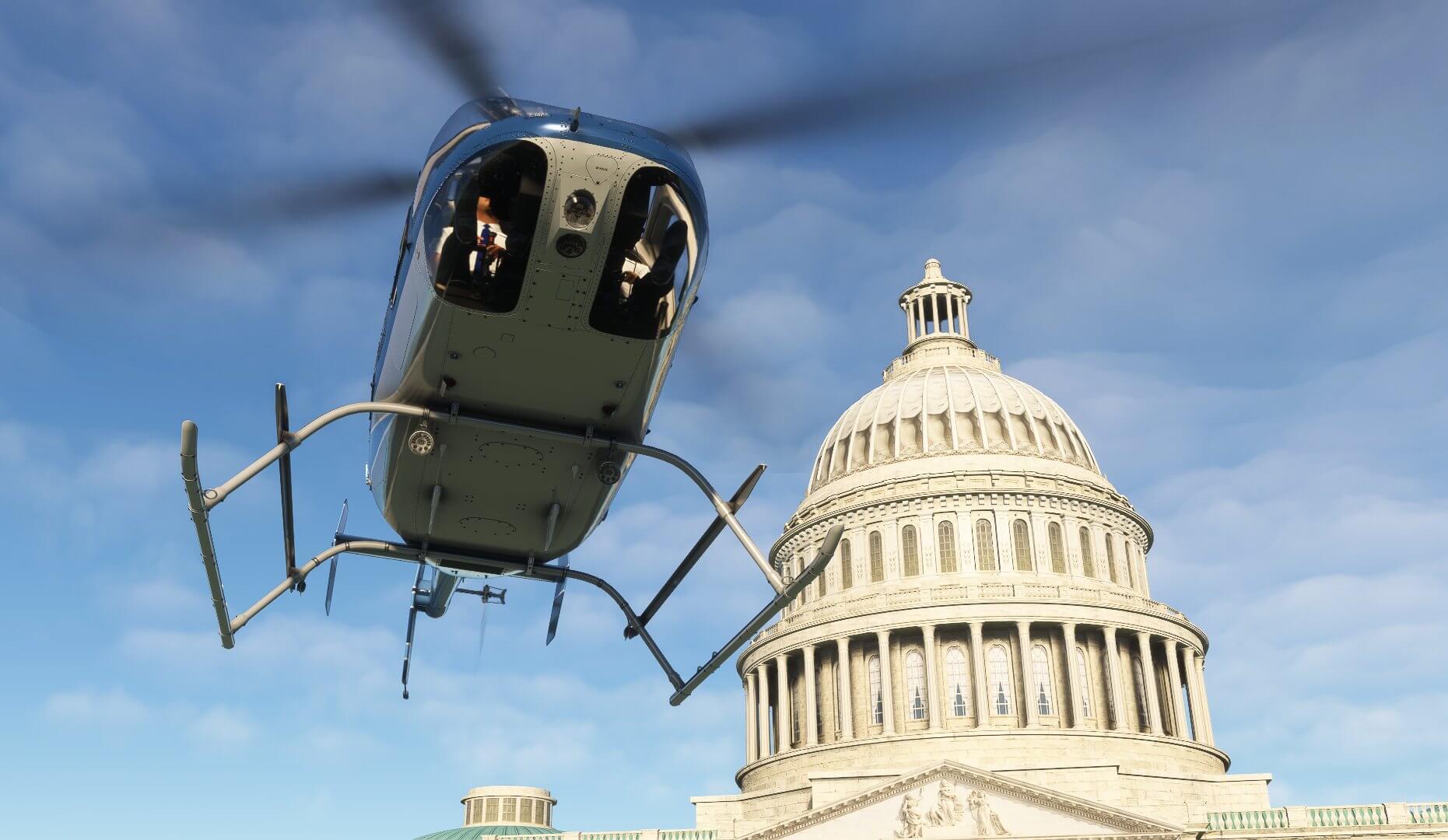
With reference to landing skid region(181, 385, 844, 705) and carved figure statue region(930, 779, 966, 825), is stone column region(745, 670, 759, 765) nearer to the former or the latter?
carved figure statue region(930, 779, 966, 825)

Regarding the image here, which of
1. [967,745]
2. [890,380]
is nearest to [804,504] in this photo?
[890,380]

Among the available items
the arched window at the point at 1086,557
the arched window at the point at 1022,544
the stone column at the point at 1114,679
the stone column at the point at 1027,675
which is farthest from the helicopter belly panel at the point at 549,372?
the arched window at the point at 1086,557

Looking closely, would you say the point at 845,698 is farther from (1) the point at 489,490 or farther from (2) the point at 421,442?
(2) the point at 421,442

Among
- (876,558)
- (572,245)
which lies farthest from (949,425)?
(572,245)

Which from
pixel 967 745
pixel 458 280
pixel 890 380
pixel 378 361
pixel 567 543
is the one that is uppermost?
pixel 890 380

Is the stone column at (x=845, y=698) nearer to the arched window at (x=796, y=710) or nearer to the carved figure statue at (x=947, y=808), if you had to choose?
the arched window at (x=796, y=710)

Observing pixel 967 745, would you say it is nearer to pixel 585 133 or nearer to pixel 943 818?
pixel 943 818
